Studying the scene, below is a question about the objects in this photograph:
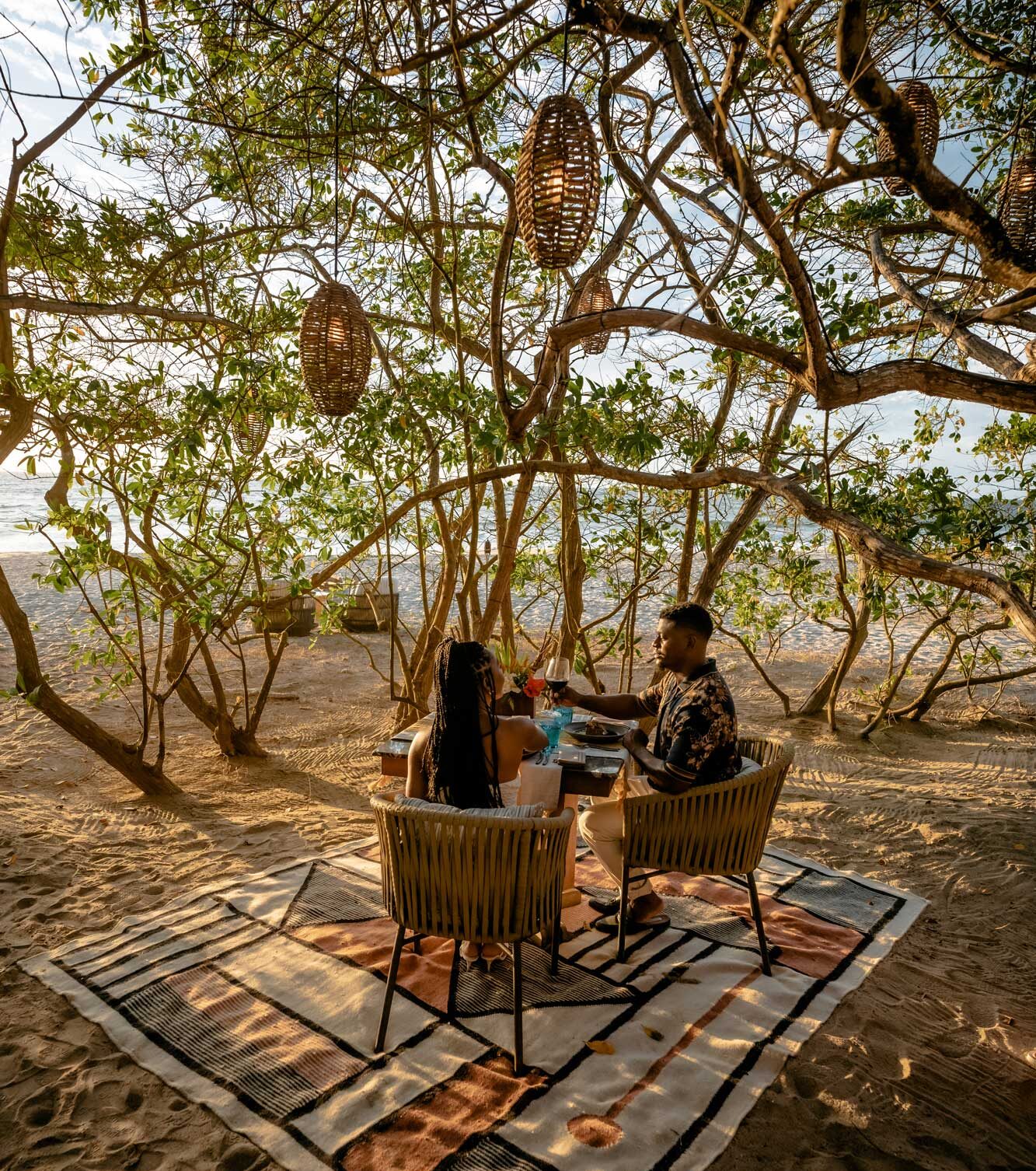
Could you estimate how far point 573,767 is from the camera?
2.97m

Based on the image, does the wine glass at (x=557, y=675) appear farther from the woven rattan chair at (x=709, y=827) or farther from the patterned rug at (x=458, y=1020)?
the patterned rug at (x=458, y=1020)

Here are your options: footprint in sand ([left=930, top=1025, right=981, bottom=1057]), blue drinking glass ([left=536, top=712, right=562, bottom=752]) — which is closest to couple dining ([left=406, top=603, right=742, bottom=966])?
blue drinking glass ([left=536, top=712, right=562, bottom=752])

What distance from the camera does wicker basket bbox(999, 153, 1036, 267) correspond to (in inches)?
137

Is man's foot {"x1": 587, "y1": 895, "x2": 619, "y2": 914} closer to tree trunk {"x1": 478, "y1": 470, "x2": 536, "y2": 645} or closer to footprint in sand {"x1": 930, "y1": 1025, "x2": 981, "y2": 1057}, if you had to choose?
footprint in sand {"x1": 930, "y1": 1025, "x2": 981, "y2": 1057}

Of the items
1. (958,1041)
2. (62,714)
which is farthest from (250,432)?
(958,1041)

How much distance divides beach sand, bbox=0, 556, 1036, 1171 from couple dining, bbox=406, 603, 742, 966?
1008 millimetres

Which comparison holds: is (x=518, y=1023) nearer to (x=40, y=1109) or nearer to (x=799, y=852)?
(x=40, y=1109)

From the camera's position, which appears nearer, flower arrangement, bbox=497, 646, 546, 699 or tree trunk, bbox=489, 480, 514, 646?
flower arrangement, bbox=497, 646, 546, 699

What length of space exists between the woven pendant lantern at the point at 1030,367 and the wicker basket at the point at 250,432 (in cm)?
453

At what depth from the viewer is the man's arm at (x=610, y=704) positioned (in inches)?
145

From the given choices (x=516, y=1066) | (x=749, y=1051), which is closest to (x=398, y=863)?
(x=516, y=1066)

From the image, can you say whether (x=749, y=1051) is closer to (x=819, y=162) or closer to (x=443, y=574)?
(x=443, y=574)

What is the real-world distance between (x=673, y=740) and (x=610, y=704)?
669 mm

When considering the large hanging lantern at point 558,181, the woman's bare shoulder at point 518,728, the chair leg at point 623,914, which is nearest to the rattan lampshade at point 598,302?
the large hanging lantern at point 558,181
